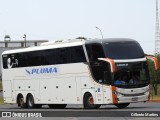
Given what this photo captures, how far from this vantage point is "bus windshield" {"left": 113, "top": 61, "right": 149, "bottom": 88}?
104 feet

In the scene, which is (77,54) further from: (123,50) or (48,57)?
(48,57)

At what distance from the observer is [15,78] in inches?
1558

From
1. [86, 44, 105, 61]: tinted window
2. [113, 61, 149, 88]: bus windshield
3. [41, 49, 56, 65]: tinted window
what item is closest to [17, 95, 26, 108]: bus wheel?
[41, 49, 56, 65]: tinted window

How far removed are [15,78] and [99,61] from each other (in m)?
9.29

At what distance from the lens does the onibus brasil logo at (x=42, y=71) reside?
1395 inches

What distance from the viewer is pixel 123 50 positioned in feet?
105

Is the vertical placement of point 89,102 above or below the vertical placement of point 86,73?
below

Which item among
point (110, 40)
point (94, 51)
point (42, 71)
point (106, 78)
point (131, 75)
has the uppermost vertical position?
point (110, 40)

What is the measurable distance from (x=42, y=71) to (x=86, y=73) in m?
4.52

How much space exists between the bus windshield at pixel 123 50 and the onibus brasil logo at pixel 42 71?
14.7 feet

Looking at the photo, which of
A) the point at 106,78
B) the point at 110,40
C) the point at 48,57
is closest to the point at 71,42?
the point at 48,57

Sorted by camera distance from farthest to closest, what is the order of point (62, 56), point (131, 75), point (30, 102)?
point (30, 102)
point (62, 56)
point (131, 75)

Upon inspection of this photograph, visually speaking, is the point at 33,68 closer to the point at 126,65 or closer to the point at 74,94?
the point at 74,94

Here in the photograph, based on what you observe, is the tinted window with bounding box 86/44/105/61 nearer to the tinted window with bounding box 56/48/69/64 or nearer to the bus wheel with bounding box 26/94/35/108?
the tinted window with bounding box 56/48/69/64
